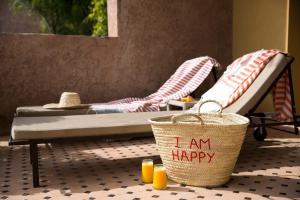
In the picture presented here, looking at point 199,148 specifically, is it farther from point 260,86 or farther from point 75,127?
point 260,86

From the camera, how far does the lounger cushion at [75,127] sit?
271 centimetres

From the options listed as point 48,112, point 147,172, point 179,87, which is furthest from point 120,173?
point 179,87

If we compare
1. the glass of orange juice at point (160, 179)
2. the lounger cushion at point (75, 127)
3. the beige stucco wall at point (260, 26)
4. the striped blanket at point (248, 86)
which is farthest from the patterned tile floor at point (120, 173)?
the beige stucco wall at point (260, 26)

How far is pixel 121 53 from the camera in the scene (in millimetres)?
5617

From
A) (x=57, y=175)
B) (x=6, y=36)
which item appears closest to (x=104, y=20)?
(x=6, y=36)

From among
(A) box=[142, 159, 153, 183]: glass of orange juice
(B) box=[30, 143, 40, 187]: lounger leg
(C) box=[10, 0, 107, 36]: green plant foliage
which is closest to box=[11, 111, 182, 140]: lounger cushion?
(B) box=[30, 143, 40, 187]: lounger leg

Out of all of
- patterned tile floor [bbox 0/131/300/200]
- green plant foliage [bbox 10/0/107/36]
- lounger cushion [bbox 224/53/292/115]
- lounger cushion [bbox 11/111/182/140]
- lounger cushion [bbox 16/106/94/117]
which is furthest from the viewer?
green plant foliage [bbox 10/0/107/36]

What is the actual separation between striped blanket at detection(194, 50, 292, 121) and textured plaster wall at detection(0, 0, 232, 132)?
2.02 meters

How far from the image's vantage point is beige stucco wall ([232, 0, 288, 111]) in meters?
5.79

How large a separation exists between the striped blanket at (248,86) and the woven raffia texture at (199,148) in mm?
889

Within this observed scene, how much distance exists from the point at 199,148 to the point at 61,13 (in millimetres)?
15801

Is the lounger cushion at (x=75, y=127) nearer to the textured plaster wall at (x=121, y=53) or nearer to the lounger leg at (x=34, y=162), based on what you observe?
the lounger leg at (x=34, y=162)

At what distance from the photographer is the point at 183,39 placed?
599 centimetres

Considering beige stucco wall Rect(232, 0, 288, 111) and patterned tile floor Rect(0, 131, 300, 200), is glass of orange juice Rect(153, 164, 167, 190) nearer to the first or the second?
patterned tile floor Rect(0, 131, 300, 200)
